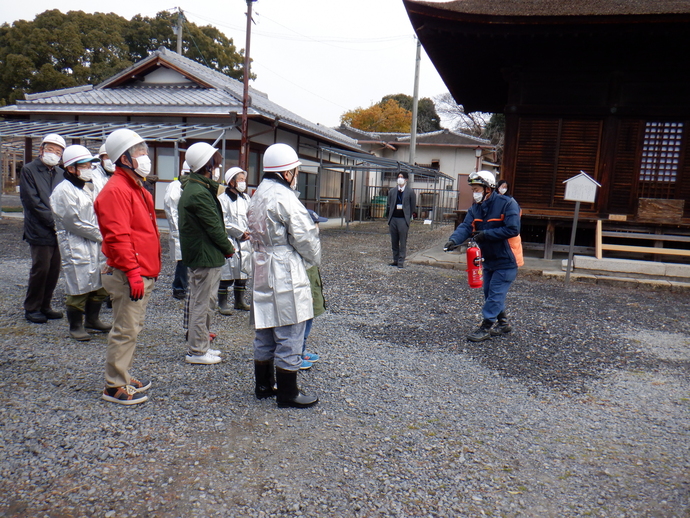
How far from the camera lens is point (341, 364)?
3.91 m

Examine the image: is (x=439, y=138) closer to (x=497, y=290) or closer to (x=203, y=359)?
(x=497, y=290)

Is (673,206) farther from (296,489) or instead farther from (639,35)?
(296,489)

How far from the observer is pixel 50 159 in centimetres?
457

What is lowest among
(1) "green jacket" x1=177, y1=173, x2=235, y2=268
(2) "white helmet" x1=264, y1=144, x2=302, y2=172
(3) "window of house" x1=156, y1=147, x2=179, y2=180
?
(1) "green jacket" x1=177, y1=173, x2=235, y2=268

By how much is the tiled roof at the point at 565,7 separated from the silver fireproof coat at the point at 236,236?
518 cm

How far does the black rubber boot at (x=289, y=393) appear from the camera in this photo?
302cm

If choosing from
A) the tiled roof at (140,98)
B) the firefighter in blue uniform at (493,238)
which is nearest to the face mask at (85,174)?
the firefighter in blue uniform at (493,238)

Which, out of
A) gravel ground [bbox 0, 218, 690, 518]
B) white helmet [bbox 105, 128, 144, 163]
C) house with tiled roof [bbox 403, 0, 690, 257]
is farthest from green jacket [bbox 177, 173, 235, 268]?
house with tiled roof [bbox 403, 0, 690, 257]

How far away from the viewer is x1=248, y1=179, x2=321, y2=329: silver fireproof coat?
2863 mm

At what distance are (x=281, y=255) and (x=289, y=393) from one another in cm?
88

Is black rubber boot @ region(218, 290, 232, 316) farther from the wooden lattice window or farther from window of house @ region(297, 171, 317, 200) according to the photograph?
window of house @ region(297, 171, 317, 200)

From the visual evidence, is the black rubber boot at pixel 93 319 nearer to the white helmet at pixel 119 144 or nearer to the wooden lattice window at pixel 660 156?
the white helmet at pixel 119 144

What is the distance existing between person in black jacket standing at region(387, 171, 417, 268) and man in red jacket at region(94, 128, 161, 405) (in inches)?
235

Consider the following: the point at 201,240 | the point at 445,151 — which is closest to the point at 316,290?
the point at 201,240
